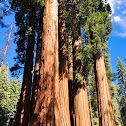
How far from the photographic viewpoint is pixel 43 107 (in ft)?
7.20

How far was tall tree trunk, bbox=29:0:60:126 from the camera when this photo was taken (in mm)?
2146

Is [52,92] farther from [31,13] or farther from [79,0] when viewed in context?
[31,13]

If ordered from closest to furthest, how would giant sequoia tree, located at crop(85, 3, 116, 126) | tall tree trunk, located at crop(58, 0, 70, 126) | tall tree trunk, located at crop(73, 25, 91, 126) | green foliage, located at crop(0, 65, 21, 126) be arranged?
tall tree trunk, located at crop(58, 0, 70, 126) < tall tree trunk, located at crop(73, 25, 91, 126) < giant sequoia tree, located at crop(85, 3, 116, 126) < green foliage, located at crop(0, 65, 21, 126)

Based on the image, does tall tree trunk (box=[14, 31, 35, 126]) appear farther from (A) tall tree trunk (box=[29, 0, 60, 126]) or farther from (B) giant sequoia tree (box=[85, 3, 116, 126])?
(A) tall tree trunk (box=[29, 0, 60, 126])

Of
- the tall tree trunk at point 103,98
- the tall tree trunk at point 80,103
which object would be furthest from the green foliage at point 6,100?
the tall tree trunk at point 103,98

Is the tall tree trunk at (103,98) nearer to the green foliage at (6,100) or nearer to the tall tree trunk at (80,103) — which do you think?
the tall tree trunk at (80,103)

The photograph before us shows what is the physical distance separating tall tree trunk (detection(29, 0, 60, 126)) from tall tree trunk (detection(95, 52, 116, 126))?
2885 millimetres

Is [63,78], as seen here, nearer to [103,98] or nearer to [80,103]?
[80,103]

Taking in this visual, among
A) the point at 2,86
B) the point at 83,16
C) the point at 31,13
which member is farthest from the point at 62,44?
the point at 2,86

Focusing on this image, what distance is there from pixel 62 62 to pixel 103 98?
2.31 metres

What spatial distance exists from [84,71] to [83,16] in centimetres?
275

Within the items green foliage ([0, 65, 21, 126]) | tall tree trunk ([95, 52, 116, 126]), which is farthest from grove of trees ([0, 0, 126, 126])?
green foliage ([0, 65, 21, 126])

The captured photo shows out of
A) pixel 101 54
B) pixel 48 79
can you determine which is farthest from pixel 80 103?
pixel 101 54

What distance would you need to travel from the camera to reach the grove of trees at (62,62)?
2465 millimetres
